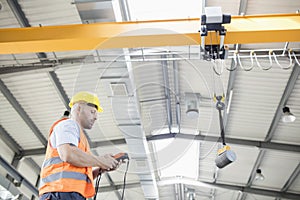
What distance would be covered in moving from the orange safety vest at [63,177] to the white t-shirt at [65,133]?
0.21ft

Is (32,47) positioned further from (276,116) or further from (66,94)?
(276,116)

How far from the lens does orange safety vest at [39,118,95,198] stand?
1541 mm

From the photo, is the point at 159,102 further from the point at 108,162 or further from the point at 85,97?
the point at 108,162

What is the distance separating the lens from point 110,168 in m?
1.70

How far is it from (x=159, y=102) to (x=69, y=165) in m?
1.05

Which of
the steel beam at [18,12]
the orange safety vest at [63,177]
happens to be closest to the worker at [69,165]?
the orange safety vest at [63,177]

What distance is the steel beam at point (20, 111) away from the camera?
502cm

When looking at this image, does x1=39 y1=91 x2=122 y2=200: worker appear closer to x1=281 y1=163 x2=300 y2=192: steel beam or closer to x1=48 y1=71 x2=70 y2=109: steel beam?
x1=48 y1=71 x2=70 y2=109: steel beam

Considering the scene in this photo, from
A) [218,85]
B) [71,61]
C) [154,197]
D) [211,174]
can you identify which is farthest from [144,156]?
[211,174]

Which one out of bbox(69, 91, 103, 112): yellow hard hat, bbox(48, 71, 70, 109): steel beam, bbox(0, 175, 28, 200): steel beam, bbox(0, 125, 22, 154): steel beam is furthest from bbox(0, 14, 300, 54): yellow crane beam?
bbox(0, 125, 22, 154): steel beam

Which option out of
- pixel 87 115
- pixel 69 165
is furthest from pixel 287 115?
pixel 69 165

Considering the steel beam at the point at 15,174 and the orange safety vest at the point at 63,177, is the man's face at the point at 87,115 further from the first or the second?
the steel beam at the point at 15,174

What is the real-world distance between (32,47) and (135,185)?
560cm

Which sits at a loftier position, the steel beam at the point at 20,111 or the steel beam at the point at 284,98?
the steel beam at the point at 284,98
